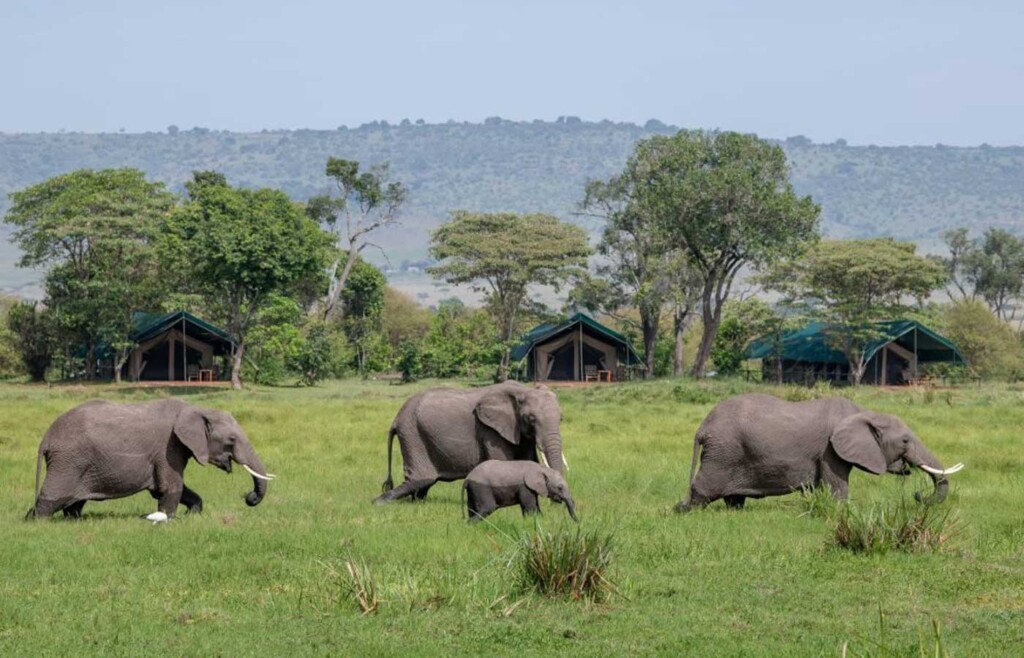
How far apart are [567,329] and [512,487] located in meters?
55.3

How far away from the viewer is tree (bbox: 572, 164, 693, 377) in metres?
74.1

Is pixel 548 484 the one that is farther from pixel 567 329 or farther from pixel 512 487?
pixel 567 329

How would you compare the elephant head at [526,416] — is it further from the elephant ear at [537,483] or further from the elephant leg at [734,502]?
the elephant leg at [734,502]

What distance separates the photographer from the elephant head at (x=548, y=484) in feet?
59.5

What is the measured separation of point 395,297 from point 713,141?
50.0 metres

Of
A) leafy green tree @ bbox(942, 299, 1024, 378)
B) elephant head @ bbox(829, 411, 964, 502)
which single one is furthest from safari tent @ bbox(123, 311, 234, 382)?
elephant head @ bbox(829, 411, 964, 502)

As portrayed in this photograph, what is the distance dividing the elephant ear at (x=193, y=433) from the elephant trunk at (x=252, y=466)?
44 centimetres

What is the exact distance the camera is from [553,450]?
19859mm

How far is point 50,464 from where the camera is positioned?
61.8 feet

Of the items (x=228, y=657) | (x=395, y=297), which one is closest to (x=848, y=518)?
(x=228, y=657)

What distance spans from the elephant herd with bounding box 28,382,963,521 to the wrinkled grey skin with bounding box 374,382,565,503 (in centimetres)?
3

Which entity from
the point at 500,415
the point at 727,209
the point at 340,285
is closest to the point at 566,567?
→ the point at 500,415

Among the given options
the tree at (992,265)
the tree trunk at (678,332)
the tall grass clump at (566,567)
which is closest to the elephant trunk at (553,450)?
the tall grass clump at (566,567)

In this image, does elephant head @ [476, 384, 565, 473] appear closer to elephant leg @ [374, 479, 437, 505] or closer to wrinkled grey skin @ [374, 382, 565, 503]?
wrinkled grey skin @ [374, 382, 565, 503]
